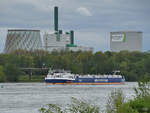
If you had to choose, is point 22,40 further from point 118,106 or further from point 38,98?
point 118,106

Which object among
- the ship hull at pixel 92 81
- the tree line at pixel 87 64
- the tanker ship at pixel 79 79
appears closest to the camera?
the tanker ship at pixel 79 79

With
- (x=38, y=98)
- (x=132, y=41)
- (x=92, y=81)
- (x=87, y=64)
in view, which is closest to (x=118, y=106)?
(x=38, y=98)

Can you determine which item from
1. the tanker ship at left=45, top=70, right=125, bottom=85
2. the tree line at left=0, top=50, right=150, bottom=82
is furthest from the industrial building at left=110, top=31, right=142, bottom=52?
the tanker ship at left=45, top=70, right=125, bottom=85

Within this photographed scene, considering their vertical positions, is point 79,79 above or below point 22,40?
below

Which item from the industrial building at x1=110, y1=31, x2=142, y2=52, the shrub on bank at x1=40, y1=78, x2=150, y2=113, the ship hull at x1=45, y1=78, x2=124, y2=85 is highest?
the industrial building at x1=110, y1=31, x2=142, y2=52

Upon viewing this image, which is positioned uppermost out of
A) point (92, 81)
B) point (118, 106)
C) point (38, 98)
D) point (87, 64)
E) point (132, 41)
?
point (132, 41)

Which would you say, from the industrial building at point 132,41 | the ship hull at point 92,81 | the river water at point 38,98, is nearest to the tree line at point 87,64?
the ship hull at point 92,81

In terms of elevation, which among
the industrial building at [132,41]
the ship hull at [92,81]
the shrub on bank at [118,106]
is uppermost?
the industrial building at [132,41]

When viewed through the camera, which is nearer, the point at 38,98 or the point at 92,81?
the point at 38,98

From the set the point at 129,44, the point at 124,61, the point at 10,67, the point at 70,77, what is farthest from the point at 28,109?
the point at 129,44

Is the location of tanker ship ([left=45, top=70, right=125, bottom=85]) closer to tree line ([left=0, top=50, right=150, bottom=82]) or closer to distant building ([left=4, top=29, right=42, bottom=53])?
tree line ([left=0, top=50, right=150, bottom=82])

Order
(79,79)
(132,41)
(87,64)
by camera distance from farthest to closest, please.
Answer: (132,41) → (87,64) → (79,79)

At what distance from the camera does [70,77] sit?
105625mm

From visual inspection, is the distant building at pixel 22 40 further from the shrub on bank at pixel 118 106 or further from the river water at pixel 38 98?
the shrub on bank at pixel 118 106
